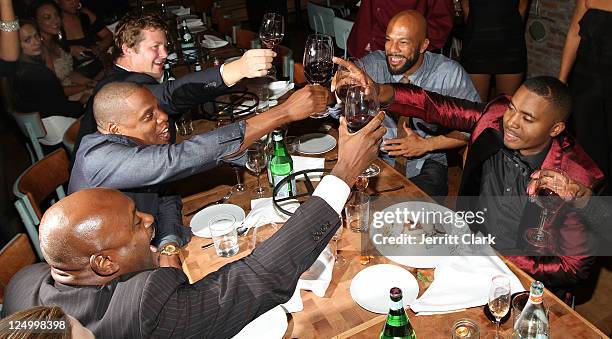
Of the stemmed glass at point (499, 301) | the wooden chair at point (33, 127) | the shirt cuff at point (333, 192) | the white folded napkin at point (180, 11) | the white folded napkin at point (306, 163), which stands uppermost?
the shirt cuff at point (333, 192)

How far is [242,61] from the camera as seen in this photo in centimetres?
217

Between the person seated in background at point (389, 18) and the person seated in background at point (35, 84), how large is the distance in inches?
90.4

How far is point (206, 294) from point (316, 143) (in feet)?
4.14

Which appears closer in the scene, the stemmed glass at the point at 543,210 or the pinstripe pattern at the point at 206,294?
the pinstripe pattern at the point at 206,294

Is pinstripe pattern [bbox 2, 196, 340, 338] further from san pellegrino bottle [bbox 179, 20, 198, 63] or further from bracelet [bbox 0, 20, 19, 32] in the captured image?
san pellegrino bottle [bbox 179, 20, 198, 63]

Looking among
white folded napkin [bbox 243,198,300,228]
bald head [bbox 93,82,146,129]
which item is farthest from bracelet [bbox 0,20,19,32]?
white folded napkin [bbox 243,198,300,228]

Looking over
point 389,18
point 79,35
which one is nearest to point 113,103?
point 389,18

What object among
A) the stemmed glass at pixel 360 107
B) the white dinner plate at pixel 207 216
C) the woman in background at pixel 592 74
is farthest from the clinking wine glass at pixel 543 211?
the woman in background at pixel 592 74

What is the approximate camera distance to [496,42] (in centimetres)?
327

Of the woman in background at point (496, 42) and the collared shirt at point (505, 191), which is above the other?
the woman in background at point (496, 42)

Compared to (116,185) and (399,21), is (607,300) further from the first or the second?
(116,185)

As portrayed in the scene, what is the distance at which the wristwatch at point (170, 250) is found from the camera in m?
1.63

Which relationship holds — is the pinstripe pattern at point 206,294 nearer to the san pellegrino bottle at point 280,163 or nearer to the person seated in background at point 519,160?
the san pellegrino bottle at point 280,163

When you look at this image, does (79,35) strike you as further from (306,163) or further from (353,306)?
(353,306)
